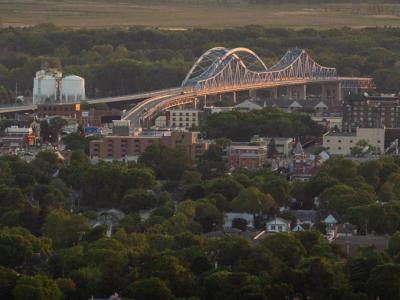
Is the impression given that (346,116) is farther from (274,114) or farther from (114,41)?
(114,41)

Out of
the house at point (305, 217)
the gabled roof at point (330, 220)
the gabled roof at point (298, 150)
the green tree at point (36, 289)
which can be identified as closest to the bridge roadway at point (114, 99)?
the gabled roof at point (298, 150)

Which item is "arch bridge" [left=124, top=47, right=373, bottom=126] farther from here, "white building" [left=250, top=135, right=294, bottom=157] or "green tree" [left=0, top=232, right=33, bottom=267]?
"green tree" [left=0, top=232, right=33, bottom=267]

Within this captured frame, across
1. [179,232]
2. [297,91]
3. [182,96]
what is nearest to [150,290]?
[179,232]

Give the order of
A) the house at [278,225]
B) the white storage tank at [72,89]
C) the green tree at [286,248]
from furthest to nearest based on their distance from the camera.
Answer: the white storage tank at [72,89] → the house at [278,225] → the green tree at [286,248]

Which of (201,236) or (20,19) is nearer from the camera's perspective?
(201,236)

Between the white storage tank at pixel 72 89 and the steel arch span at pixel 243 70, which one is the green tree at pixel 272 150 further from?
the steel arch span at pixel 243 70

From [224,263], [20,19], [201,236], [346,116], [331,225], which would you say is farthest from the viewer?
[20,19]

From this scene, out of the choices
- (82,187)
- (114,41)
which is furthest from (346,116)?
(114,41)
